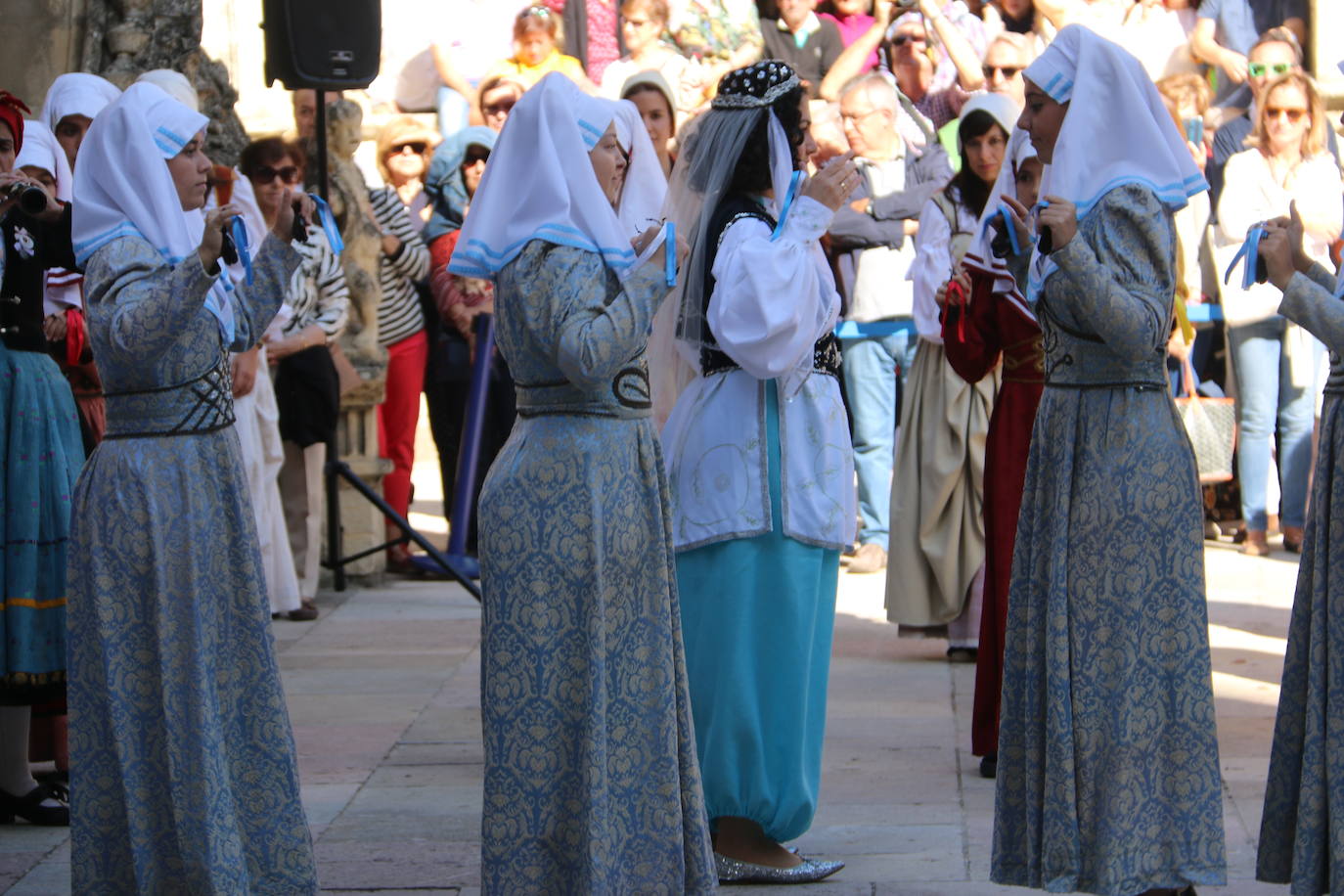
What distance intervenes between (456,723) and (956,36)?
7.06 meters

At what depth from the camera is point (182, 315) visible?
444 centimetres

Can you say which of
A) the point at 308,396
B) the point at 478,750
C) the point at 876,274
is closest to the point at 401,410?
the point at 308,396

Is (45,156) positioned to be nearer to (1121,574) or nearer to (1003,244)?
(1003,244)

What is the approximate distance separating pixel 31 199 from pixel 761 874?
8.20ft

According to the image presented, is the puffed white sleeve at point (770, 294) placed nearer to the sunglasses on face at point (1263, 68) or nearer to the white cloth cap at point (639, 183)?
the white cloth cap at point (639, 183)

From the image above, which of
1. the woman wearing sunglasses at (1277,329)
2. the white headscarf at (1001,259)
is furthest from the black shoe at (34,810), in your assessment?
the woman wearing sunglasses at (1277,329)

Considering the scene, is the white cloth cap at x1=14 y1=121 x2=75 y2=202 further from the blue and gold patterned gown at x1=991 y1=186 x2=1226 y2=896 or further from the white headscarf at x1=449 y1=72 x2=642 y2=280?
the blue and gold patterned gown at x1=991 y1=186 x2=1226 y2=896

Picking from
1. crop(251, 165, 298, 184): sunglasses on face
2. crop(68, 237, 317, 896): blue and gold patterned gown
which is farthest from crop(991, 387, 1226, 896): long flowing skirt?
crop(251, 165, 298, 184): sunglasses on face

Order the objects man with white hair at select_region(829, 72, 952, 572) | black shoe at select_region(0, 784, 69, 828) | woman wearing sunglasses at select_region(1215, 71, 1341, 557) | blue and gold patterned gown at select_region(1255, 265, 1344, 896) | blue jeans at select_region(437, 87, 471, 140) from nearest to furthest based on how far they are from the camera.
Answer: blue and gold patterned gown at select_region(1255, 265, 1344, 896)
black shoe at select_region(0, 784, 69, 828)
man with white hair at select_region(829, 72, 952, 572)
woman wearing sunglasses at select_region(1215, 71, 1341, 557)
blue jeans at select_region(437, 87, 471, 140)

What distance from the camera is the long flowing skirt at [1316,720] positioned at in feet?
14.4

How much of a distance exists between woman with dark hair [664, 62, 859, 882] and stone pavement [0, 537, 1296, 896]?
275 mm

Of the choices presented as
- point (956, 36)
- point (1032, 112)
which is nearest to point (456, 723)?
point (1032, 112)

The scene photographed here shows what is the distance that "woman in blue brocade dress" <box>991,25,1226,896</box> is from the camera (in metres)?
4.42

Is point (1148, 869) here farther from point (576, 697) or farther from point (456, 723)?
point (456, 723)
